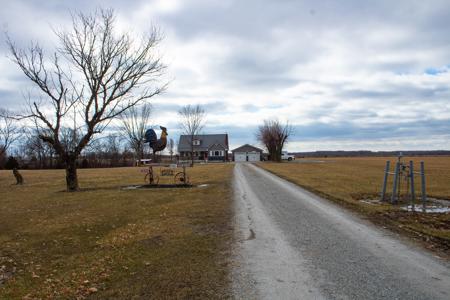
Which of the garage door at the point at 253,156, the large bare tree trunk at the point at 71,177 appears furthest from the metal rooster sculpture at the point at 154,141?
the garage door at the point at 253,156

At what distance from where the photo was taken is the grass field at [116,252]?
5176 millimetres

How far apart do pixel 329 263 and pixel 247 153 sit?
9434cm

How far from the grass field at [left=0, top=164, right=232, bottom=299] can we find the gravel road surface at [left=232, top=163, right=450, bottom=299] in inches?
19.9

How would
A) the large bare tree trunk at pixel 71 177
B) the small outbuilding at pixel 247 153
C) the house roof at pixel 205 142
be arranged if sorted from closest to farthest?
1. the large bare tree trunk at pixel 71 177
2. the house roof at pixel 205 142
3. the small outbuilding at pixel 247 153

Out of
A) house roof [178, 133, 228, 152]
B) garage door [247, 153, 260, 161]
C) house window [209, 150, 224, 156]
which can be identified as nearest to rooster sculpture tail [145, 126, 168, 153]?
house roof [178, 133, 228, 152]

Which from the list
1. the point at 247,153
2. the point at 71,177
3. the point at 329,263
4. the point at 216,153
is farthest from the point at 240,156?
the point at 329,263

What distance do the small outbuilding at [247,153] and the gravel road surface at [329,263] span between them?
89.5 m

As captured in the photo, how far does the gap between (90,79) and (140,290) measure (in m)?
18.5

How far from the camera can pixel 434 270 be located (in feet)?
18.5

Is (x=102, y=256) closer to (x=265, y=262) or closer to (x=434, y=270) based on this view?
(x=265, y=262)

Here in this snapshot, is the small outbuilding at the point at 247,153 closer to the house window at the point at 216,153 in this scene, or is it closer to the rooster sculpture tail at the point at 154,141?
the house window at the point at 216,153

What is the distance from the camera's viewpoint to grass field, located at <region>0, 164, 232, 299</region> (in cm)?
518

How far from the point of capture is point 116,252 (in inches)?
283

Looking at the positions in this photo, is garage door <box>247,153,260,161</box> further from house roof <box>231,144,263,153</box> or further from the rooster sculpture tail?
the rooster sculpture tail
